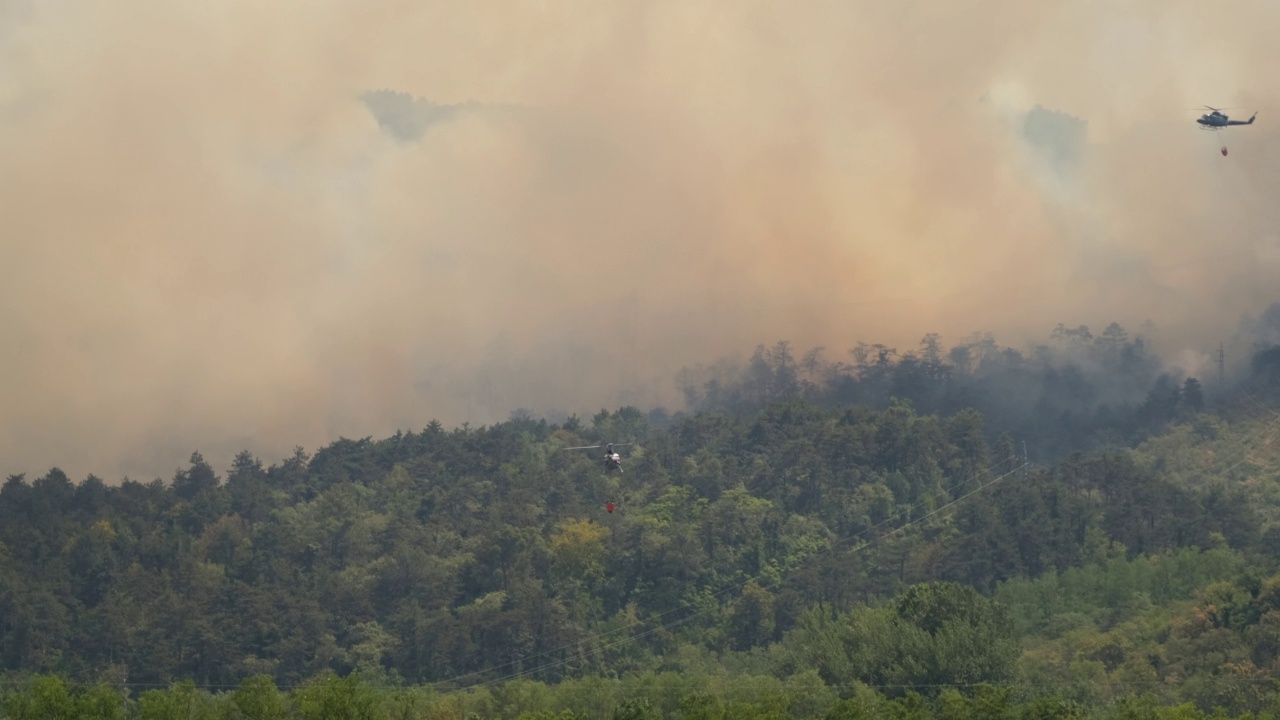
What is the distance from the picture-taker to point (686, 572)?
14462 centimetres

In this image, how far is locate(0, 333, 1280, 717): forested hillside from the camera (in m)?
102

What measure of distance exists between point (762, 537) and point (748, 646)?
19266mm

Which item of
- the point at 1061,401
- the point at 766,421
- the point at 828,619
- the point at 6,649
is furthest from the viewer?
the point at 1061,401

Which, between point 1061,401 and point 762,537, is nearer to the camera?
point 762,537

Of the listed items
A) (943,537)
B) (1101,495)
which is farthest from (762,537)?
(1101,495)

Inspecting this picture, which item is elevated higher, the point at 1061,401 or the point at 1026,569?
the point at 1061,401

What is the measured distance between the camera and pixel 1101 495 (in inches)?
5684

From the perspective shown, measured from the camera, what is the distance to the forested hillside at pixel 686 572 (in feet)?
334

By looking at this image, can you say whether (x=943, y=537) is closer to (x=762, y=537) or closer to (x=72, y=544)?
(x=762, y=537)

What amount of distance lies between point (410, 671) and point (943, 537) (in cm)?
4322

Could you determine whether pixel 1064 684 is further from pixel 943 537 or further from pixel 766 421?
pixel 766 421

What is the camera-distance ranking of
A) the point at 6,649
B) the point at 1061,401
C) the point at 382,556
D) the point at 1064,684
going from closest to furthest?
the point at 1064,684
the point at 6,649
the point at 382,556
the point at 1061,401

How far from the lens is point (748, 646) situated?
437 feet

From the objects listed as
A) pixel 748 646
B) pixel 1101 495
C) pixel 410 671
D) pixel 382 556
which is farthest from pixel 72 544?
pixel 1101 495
